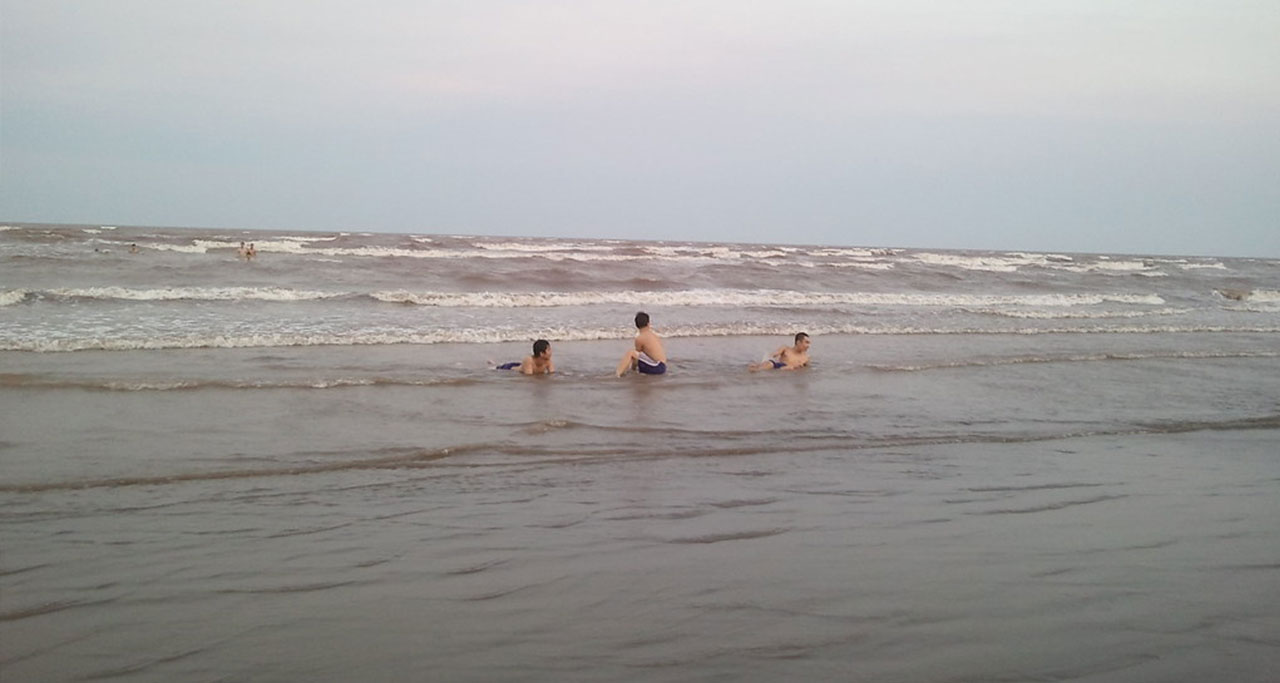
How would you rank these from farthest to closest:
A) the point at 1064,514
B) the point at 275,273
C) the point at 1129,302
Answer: the point at 1129,302
the point at 275,273
the point at 1064,514

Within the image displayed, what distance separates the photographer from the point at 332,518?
214 inches

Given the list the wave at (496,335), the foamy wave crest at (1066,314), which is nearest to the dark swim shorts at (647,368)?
the wave at (496,335)

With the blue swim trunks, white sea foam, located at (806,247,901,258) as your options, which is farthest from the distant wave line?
white sea foam, located at (806,247,901,258)

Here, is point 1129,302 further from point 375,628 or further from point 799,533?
point 375,628

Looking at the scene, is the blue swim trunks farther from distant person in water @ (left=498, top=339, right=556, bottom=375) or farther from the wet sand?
the wet sand

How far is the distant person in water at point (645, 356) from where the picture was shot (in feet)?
39.0

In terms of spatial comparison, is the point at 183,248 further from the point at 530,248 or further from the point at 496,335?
the point at 496,335

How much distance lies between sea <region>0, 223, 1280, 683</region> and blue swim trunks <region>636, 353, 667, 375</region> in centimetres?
14

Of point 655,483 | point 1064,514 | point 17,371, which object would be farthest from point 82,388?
point 1064,514

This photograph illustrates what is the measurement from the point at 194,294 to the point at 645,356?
1257 centimetres

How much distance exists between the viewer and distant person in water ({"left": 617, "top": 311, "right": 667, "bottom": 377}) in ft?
39.0

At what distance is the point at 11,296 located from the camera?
703 inches

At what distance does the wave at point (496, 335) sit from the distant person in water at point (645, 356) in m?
3.51

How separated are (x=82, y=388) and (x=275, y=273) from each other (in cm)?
1646
